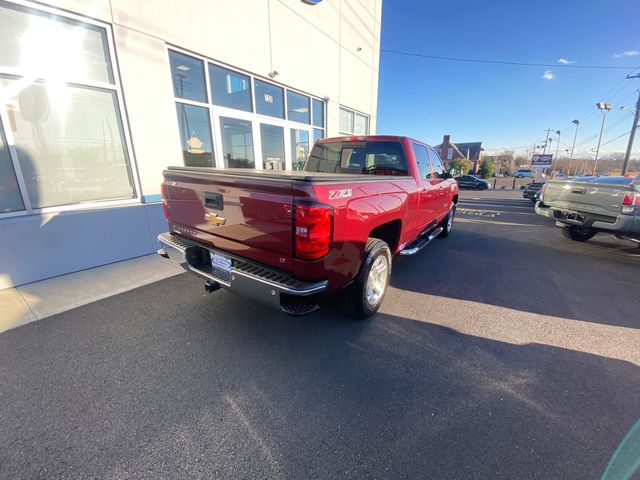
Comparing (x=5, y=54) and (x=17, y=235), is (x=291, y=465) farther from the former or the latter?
(x=5, y=54)

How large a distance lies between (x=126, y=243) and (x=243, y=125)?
3838 mm

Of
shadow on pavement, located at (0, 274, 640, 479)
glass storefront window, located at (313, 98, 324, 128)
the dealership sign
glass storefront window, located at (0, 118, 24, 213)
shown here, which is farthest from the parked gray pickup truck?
the dealership sign

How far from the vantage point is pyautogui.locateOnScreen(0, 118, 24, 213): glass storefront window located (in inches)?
149

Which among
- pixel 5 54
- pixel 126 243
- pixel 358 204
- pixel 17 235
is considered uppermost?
pixel 5 54

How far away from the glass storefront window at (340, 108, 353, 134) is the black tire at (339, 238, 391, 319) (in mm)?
8889

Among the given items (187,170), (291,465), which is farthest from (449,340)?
(187,170)

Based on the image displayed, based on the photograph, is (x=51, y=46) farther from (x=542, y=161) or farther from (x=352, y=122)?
(x=542, y=161)

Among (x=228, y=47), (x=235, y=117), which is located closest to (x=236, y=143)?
(x=235, y=117)

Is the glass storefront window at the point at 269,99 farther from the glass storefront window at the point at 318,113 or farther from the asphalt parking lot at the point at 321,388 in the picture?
the asphalt parking lot at the point at 321,388

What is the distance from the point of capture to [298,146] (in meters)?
8.82

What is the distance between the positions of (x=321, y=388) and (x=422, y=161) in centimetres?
381

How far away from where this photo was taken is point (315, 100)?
9.26m

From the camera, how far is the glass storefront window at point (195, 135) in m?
5.71

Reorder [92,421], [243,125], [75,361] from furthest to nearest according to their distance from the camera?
[243,125], [75,361], [92,421]
